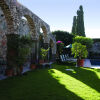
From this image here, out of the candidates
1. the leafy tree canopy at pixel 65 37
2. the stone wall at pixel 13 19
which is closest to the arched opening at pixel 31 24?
the stone wall at pixel 13 19

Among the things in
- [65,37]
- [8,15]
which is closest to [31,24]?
[8,15]

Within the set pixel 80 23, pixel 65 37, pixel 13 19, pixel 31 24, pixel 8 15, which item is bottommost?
pixel 13 19

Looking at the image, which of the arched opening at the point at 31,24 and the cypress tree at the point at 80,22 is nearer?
the arched opening at the point at 31,24

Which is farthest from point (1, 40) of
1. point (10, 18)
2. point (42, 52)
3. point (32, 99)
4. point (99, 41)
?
point (99, 41)

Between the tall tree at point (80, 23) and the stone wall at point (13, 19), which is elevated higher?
the tall tree at point (80, 23)

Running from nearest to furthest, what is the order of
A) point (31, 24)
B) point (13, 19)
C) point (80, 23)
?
point (13, 19)
point (31, 24)
point (80, 23)

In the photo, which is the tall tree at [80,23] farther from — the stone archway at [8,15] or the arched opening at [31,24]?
the stone archway at [8,15]

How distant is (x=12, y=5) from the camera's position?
21.2 feet

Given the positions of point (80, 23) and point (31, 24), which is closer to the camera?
point (31, 24)

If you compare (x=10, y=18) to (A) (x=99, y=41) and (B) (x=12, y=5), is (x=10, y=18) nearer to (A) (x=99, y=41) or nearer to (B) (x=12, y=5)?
(B) (x=12, y=5)

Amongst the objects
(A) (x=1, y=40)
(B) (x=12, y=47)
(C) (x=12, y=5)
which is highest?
(C) (x=12, y=5)

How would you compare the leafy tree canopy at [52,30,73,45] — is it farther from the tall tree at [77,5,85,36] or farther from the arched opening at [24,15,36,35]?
the arched opening at [24,15,36,35]

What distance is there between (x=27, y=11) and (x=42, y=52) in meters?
4.28

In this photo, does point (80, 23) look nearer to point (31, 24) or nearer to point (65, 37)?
point (65, 37)
